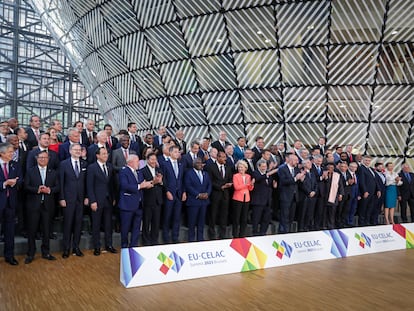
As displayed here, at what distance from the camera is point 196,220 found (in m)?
7.76

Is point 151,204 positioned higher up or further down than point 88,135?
further down

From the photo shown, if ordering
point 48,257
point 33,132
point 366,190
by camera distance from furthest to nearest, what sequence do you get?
point 366,190, point 33,132, point 48,257

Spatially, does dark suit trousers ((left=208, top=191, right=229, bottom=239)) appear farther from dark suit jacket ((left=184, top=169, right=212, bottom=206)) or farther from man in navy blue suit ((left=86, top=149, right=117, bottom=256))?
man in navy blue suit ((left=86, top=149, right=117, bottom=256))

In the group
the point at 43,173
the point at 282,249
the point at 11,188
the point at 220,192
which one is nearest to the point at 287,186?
the point at 220,192

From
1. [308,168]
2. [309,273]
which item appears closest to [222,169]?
[308,168]

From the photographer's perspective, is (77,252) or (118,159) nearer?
(77,252)

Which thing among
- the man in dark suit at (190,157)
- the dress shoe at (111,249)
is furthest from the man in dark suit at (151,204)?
the man in dark suit at (190,157)

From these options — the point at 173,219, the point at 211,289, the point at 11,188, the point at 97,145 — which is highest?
the point at 97,145

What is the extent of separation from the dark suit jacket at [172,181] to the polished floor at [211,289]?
1.68 meters

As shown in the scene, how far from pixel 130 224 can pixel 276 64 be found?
39.7 ft

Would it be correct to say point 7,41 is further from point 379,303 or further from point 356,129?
point 379,303

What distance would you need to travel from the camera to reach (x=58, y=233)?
24.3 feet

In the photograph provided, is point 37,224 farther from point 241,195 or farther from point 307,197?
point 307,197

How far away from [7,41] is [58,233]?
34509 mm
